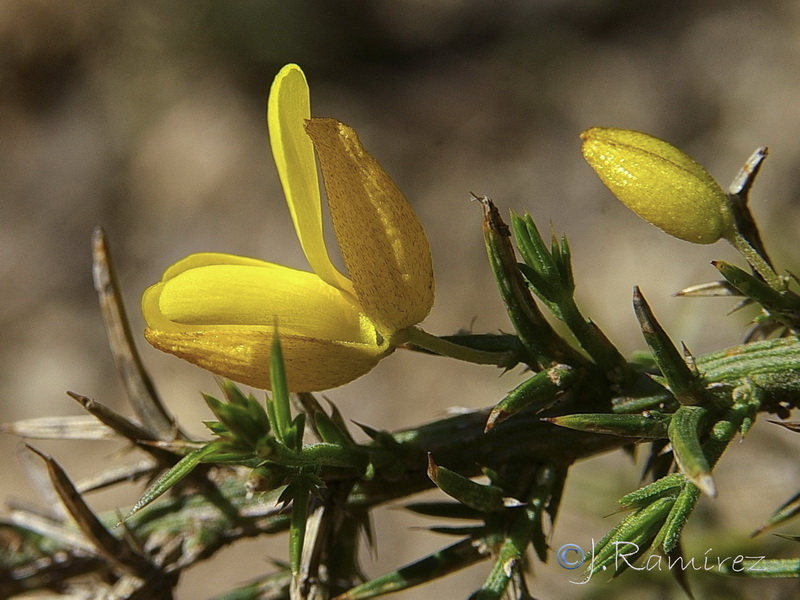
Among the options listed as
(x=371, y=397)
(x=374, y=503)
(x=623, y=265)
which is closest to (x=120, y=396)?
(x=371, y=397)

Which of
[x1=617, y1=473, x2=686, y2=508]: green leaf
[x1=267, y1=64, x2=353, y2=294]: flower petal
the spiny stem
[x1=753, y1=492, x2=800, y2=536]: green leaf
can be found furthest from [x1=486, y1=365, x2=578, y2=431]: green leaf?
[x1=753, y1=492, x2=800, y2=536]: green leaf

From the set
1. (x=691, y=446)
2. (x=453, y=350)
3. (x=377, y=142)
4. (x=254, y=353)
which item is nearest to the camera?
(x=691, y=446)

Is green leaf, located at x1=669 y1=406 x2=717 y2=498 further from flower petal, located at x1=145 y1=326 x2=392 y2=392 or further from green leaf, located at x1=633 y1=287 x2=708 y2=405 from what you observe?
flower petal, located at x1=145 y1=326 x2=392 y2=392

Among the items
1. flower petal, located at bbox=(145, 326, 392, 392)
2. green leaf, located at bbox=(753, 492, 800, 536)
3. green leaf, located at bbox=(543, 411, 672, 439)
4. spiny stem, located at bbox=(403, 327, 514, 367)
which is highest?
flower petal, located at bbox=(145, 326, 392, 392)

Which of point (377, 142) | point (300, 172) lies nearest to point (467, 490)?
point (300, 172)

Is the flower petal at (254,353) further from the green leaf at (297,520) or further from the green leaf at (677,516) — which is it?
the green leaf at (677,516)

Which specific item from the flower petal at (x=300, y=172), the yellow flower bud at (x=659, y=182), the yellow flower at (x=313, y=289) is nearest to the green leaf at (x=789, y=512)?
the yellow flower bud at (x=659, y=182)

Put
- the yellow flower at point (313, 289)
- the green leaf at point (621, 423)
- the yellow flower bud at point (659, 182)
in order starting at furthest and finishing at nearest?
the yellow flower bud at point (659, 182) < the yellow flower at point (313, 289) < the green leaf at point (621, 423)

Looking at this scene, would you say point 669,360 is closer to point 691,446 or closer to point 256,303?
point 691,446

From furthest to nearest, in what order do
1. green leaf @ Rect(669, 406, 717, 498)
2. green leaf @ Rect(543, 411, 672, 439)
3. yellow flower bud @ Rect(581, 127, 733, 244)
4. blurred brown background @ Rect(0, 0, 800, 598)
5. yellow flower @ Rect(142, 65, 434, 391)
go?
blurred brown background @ Rect(0, 0, 800, 598) < yellow flower bud @ Rect(581, 127, 733, 244) < yellow flower @ Rect(142, 65, 434, 391) < green leaf @ Rect(543, 411, 672, 439) < green leaf @ Rect(669, 406, 717, 498)
